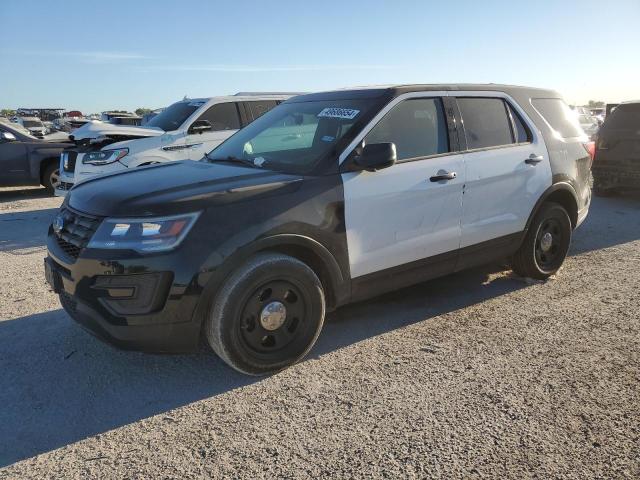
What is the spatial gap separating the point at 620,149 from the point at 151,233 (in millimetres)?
8710

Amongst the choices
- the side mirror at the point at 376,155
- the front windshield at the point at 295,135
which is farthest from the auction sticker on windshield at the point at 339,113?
the side mirror at the point at 376,155

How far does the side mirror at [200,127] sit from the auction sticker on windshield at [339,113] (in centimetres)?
473

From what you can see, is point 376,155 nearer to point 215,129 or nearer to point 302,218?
point 302,218

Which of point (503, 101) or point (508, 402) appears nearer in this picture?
point (508, 402)

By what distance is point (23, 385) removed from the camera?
128 inches

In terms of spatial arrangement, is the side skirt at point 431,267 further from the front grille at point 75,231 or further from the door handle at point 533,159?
the front grille at point 75,231

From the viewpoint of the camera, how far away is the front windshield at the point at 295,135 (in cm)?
375

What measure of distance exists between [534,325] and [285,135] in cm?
245

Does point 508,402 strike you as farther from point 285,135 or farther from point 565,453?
point 285,135

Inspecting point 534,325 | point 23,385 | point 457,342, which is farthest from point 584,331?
point 23,385

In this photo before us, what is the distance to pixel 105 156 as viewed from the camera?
8102 mm

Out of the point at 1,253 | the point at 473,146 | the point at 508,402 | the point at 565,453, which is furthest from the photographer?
the point at 1,253

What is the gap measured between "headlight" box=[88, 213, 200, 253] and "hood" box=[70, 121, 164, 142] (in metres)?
5.65

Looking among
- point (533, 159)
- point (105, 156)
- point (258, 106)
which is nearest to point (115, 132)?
point (105, 156)
